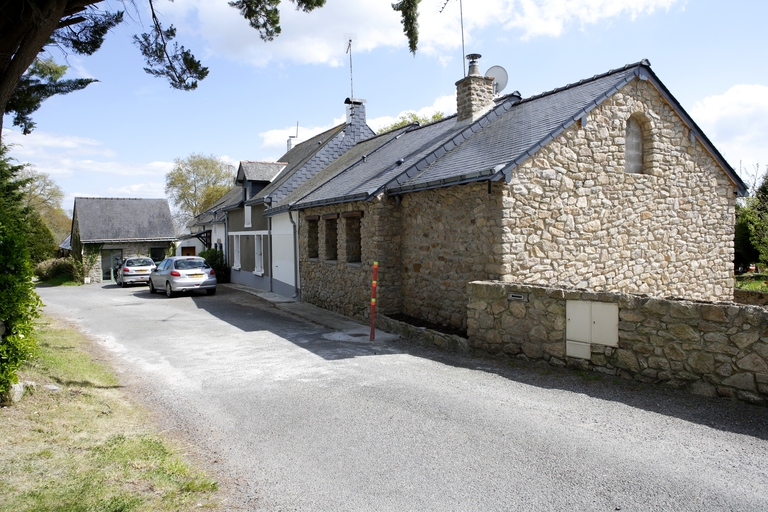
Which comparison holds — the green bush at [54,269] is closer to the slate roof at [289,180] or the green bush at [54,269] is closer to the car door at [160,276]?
the car door at [160,276]

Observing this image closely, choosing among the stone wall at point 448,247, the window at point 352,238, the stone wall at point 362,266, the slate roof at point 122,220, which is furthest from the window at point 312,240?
the slate roof at point 122,220

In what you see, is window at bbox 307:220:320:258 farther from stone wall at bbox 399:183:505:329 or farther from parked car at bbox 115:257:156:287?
parked car at bbox 115:257:156:287

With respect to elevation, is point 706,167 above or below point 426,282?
above

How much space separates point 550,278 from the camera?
33.0ft

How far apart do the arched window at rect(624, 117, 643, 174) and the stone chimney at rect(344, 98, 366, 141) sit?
509 inches

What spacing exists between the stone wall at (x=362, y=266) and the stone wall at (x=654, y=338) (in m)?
3.97

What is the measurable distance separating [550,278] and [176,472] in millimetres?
7563

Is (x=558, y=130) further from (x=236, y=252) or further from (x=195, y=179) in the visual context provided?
(x=195, y=179)

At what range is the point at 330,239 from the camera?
1523cm

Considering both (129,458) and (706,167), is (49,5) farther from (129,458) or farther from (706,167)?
(706,167)

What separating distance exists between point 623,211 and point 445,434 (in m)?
7.81

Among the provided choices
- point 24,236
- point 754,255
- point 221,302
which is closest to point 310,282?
point 221,302

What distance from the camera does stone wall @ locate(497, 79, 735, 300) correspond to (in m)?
9.88

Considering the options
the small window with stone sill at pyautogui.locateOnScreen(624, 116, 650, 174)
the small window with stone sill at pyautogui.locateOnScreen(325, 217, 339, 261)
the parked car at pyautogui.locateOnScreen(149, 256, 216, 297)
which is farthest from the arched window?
the parked car at pyautogui.locateOnScreen(149, 256, 216, 297)
